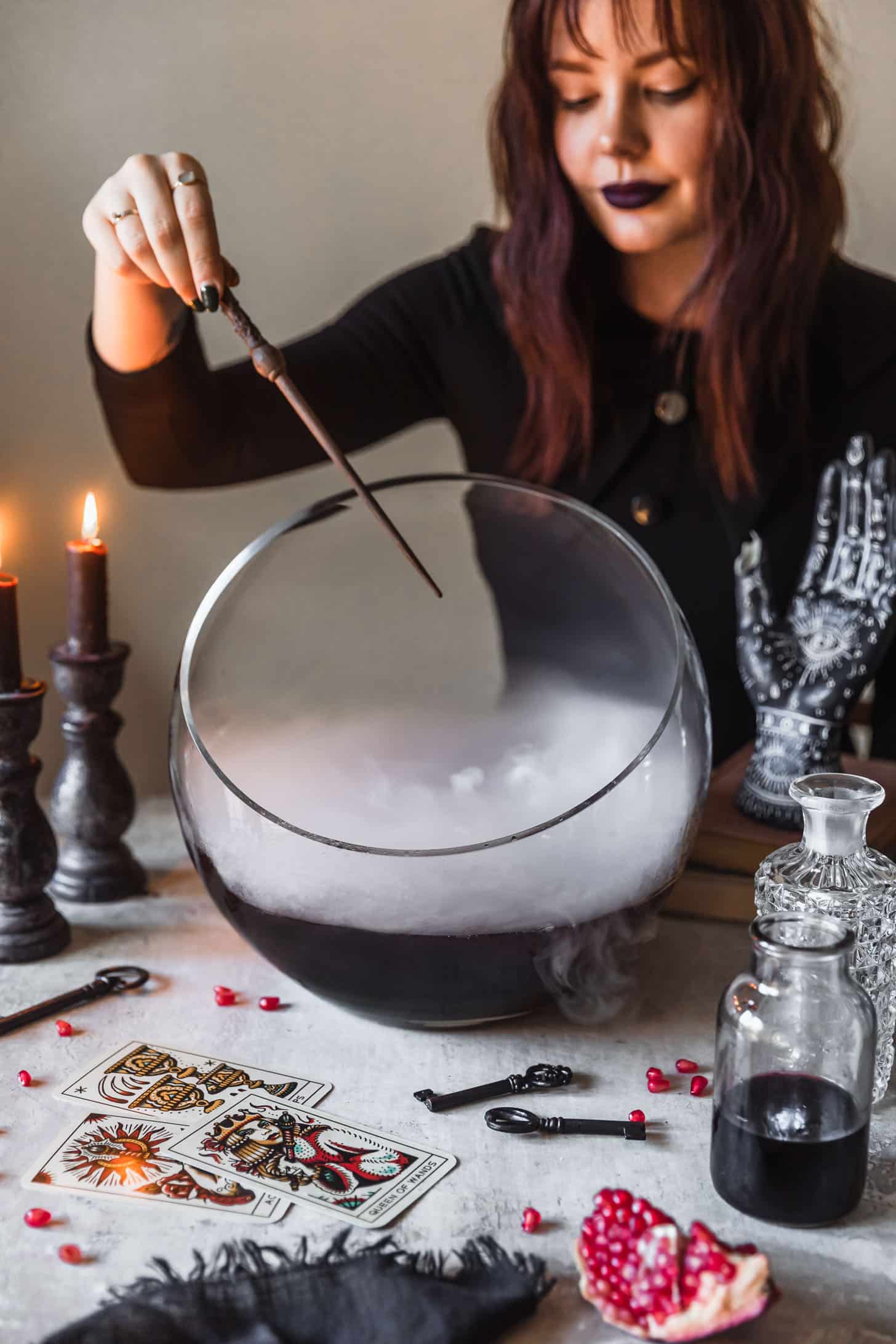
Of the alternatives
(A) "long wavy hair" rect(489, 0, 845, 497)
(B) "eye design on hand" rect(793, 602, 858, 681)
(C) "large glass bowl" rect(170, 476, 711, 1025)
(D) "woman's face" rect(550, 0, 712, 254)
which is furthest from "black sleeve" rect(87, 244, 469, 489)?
(B) "eye design on hand" rect(793, 602, 858, 681)

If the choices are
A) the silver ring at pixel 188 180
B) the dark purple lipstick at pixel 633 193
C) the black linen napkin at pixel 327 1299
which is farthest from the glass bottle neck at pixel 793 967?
the dark purple lipstick at pixel 633 193

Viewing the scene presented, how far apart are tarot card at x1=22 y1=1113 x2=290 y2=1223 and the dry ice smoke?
0.17 metres

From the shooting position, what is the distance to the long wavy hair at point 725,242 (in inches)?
54.5

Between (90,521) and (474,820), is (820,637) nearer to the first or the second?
(474,820)

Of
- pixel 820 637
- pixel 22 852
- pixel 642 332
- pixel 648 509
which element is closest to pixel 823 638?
pixel 820 637

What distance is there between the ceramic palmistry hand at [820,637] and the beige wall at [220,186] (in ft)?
1.90

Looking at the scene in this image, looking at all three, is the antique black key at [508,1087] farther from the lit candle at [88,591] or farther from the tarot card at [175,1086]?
the lit candle at [88,591]

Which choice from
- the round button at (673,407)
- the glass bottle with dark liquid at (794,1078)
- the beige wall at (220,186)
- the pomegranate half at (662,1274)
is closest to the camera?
the pomegranate half at (662,1274)

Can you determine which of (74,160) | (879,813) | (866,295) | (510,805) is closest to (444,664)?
(510,805)

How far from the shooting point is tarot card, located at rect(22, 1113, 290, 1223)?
0.76m

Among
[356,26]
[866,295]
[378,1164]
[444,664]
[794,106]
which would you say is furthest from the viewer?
[356,26]

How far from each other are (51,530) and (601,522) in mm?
973

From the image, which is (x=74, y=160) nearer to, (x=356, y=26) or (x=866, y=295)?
(x=356, y=26)

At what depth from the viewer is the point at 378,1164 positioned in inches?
31.4
